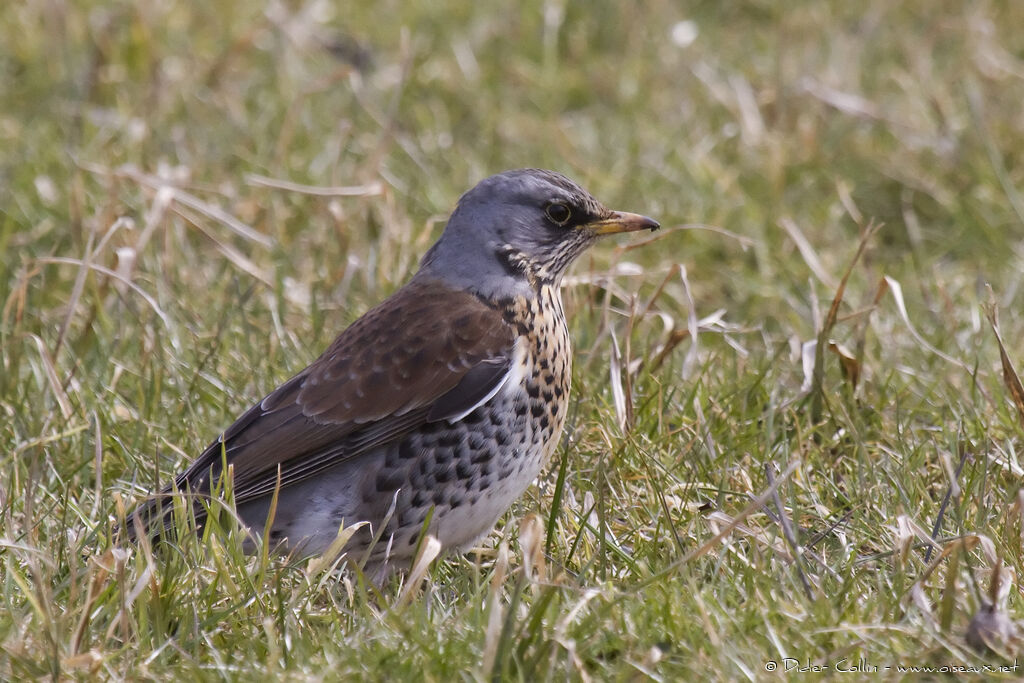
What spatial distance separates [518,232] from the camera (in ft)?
14.5

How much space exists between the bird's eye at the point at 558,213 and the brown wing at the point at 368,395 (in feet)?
1.40

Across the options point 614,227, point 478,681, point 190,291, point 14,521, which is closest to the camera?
point 478,681

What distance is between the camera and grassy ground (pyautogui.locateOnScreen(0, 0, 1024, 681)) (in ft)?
10.9

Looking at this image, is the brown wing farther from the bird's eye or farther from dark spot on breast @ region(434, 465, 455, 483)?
the bird's eye

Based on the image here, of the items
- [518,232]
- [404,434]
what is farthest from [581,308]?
[404,434]

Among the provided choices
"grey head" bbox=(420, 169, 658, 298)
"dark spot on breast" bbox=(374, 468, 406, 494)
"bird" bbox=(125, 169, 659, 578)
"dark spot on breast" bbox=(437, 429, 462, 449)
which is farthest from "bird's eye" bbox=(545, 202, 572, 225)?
"dark spot on breast" bbox=(374, 468, 406, 494)

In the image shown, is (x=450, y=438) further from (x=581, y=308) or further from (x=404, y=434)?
(x=581, y=308)

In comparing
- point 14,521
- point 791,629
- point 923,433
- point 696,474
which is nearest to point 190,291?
point 14,521

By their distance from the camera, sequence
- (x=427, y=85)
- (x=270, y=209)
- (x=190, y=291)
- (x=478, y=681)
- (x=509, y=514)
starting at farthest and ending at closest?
(x=427, y=85), (x=270, y=209), (x=190, y=291), (x=509, y=514), (x=478, y=681)

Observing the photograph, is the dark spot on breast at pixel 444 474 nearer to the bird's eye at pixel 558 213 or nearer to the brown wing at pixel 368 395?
the brown wing at pixel 368 395

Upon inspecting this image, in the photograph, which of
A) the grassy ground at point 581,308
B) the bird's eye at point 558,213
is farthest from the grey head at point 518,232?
the grassy ground at point 581,308

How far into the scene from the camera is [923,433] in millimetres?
4566

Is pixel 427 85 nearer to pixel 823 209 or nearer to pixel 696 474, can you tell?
pixel 823 209

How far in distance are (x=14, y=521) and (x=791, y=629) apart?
81.8 inches
